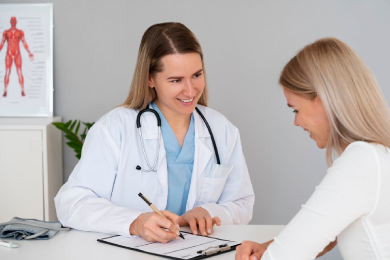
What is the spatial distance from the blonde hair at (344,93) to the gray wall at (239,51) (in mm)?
2181

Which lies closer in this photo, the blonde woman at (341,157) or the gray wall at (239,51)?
the blonde woman at (341,157)

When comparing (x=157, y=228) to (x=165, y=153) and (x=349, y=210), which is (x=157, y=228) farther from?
(x=349, y=210)

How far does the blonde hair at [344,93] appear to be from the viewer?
4.04 ft

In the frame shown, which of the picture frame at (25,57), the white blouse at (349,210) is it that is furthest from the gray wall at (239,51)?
the white blouse at (349,210)

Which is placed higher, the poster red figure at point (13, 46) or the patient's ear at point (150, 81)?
the poster red figure at point (13, 46)

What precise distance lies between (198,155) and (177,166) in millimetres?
99

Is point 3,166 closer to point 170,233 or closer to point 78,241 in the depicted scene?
point 78,241

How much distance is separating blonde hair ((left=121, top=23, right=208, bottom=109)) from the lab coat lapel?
0.80 ft

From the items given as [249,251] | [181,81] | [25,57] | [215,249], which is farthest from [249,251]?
[25,57]

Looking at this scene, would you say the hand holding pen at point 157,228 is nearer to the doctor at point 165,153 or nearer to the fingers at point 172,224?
the fingers at point 172,224

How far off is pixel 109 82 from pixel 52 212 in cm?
94

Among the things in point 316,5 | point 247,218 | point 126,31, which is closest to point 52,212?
point 126,31

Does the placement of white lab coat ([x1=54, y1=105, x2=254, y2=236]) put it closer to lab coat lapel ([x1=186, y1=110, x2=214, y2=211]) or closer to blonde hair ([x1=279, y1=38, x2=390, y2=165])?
lab coat lapel ([x1=186, y1=110, x2=214, y2=211])

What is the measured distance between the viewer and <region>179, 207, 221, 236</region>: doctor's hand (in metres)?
1.72
